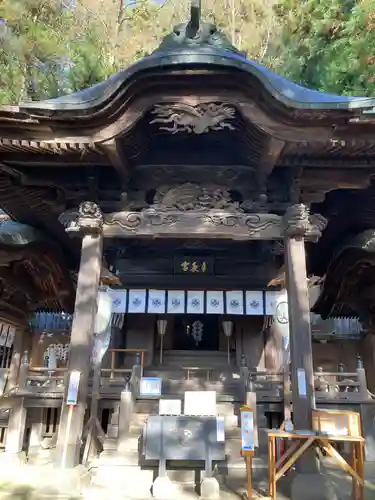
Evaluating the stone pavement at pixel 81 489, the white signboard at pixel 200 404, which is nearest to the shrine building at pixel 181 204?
the stone pavement at pixel 81 489

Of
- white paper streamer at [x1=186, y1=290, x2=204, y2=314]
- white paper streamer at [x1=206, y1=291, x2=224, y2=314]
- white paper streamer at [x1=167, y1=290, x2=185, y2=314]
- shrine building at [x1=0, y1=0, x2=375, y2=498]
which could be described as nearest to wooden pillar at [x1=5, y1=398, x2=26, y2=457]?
shrine building at [x1=0, y1=0, x2=375, y2=498]

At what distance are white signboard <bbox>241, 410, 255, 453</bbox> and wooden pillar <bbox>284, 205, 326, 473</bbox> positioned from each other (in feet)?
3.03

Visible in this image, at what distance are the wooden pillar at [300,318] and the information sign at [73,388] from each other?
3184 millimetres

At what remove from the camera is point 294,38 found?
59.2 feet

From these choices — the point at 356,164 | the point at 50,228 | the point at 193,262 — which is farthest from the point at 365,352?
the point at 50,228

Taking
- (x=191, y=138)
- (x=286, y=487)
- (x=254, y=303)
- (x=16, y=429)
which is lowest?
(x=286, y=487)

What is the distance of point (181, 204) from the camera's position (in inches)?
284

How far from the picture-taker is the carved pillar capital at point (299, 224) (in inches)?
263

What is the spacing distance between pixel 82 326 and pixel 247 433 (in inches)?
113

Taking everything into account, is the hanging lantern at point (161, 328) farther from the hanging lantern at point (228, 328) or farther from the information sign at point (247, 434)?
the information sign at point (247, 434)

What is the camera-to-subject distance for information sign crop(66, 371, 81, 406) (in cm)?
585

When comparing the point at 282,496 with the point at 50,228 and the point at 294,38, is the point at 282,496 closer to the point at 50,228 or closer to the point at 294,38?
the point at 50,228

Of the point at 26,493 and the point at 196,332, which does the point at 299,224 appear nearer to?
the point at 26,493

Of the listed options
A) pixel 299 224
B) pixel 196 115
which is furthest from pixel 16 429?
pixel 196 115
